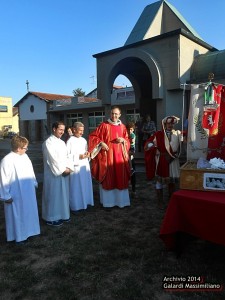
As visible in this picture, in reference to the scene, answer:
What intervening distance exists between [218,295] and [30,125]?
1557 inches

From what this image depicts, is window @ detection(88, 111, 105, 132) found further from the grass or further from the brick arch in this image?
the grass

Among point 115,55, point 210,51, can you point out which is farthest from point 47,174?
point 210,51

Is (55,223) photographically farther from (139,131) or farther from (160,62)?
(139,131)

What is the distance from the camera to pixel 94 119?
30.0 m

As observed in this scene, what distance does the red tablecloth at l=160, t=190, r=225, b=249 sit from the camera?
292 centimetres

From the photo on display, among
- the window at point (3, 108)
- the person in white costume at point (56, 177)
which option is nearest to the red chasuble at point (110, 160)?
the person in white costume at point (56, 177)

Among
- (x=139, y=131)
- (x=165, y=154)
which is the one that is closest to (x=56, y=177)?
(x=165, y=154)

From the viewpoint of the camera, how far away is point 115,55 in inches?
460

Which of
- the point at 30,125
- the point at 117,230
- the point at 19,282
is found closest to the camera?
the point at 19,282

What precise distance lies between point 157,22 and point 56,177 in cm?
1027

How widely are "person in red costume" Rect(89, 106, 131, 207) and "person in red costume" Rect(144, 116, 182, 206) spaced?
22.5 inches

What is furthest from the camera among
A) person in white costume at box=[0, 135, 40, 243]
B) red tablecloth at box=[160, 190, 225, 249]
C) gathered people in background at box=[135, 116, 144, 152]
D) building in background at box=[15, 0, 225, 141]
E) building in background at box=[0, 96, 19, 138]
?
building in background at box=[0, 96, 19, 138]

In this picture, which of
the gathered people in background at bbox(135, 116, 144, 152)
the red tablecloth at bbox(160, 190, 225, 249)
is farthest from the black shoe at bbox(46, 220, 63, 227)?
the gathered people in background at bbox(135, 116, 144, 152)

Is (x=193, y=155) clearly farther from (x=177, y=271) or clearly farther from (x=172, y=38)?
(x=172, y=38)
